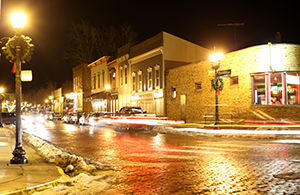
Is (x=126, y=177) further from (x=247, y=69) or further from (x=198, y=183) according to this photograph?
(x=247, y=69)

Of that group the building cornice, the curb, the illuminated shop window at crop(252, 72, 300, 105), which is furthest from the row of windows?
the curb

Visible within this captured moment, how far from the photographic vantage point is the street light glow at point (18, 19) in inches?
380

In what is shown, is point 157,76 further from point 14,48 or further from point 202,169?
point 202,169

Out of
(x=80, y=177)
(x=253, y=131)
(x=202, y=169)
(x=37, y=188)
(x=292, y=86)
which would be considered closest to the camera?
(x=37, y=188)

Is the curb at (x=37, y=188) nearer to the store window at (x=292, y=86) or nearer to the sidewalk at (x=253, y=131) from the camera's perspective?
the sidewalk at (x=253, y=131)

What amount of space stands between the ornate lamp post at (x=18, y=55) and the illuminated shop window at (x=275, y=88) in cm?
1885

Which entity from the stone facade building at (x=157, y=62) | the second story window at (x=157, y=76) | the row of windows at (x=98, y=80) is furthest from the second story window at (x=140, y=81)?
the row of windows at (x=98, y=80)

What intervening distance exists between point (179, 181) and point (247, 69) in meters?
19.4

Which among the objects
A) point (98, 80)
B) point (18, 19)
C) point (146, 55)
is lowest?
point (18, 19)

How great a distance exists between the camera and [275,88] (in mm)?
24953

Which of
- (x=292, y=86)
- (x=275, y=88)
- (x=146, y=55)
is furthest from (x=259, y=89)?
(x=146, y=55)

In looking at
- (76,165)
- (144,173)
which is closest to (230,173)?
(144,173)

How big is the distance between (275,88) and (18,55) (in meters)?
19.7

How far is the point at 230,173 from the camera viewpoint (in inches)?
330
